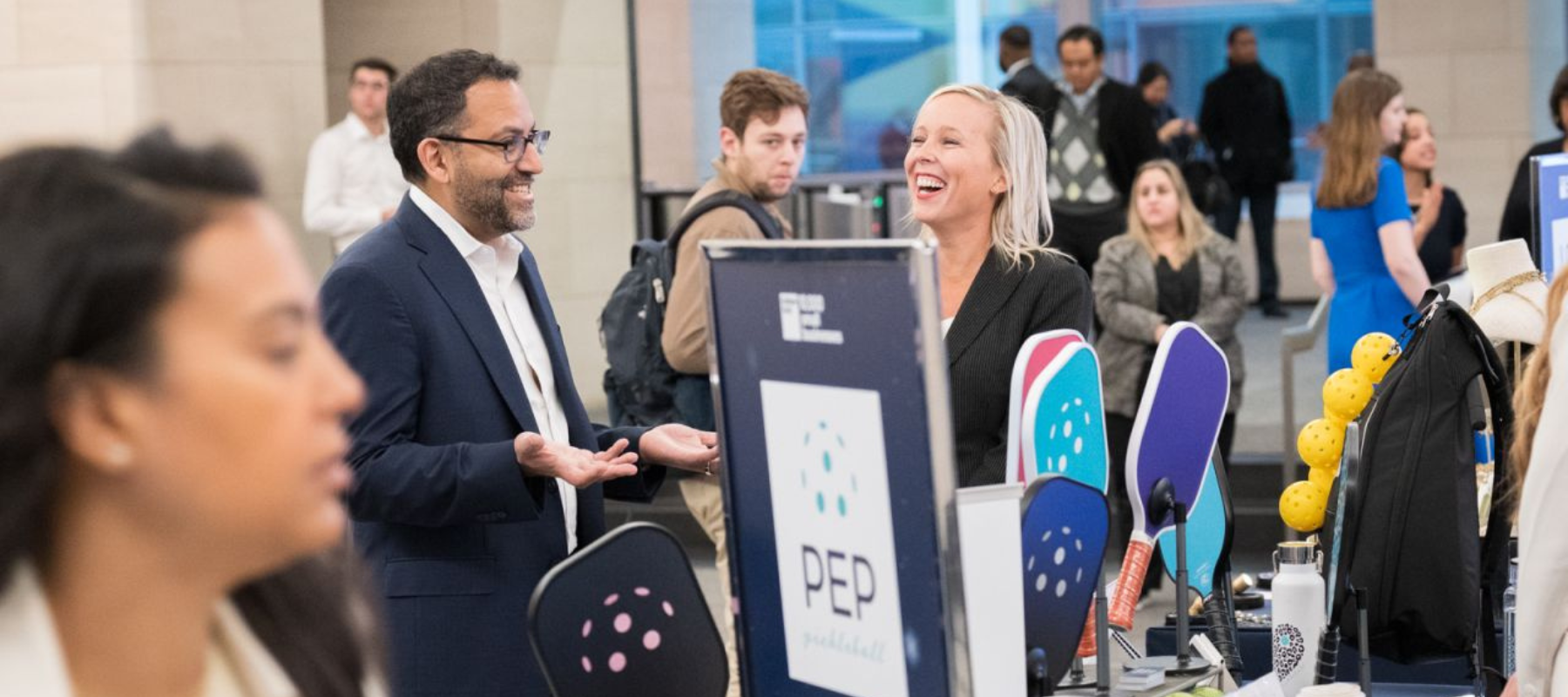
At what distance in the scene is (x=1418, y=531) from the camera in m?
3.03

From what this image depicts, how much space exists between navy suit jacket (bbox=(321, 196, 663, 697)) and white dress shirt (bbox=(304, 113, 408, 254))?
18.7ft

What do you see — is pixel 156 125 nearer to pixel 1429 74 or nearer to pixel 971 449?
pixel 971 449

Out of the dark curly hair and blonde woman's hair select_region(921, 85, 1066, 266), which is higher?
the dark curly hair

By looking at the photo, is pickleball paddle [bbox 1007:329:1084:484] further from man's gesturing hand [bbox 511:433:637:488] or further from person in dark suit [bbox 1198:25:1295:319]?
person in dark suit [bbox 1198:25:1295:319]

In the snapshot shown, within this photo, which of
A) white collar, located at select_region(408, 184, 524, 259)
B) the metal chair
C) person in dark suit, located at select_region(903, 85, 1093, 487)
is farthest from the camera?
person in dark suit, located at select_region(903, 85, 1093, 487)

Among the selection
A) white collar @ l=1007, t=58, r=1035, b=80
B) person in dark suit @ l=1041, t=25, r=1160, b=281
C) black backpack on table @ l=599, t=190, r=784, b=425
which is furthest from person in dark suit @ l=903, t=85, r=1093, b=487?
white collar @ l=1007, t=58, r=1035, b=80

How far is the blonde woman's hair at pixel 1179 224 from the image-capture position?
6.76m

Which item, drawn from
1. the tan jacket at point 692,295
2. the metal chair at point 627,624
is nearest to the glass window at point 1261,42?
the tan jacket at point 692,295

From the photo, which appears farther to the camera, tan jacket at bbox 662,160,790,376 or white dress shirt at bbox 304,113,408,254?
white dress shirt at bbox 304,113,408,254

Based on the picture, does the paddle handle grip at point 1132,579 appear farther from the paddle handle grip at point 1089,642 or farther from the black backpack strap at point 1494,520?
the black backpack strap at point 1494,520

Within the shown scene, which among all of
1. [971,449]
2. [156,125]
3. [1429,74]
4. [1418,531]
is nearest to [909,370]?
[156,125]

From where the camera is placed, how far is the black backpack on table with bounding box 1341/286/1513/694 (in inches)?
119

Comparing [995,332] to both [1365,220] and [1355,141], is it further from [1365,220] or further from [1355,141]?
[1365,220]

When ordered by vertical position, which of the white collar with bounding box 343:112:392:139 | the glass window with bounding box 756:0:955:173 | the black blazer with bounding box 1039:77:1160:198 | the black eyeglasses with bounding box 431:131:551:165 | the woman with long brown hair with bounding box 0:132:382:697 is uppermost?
the glass window with bounding box 756:0:955:173
